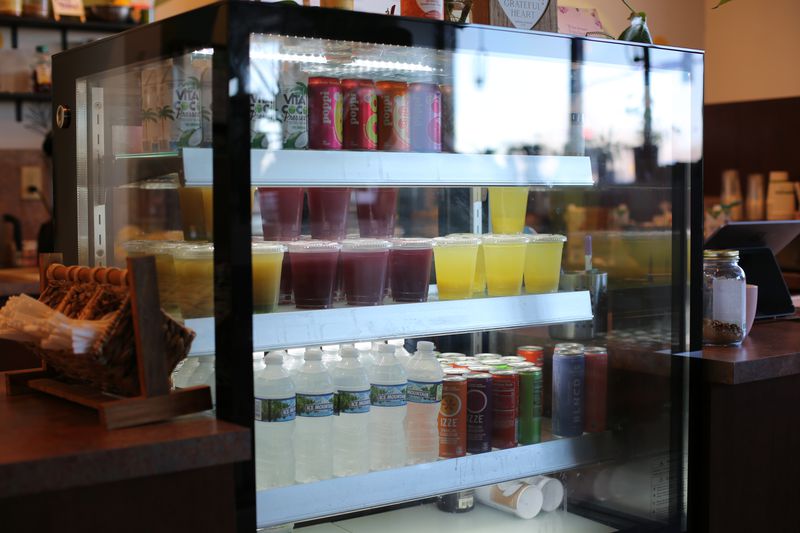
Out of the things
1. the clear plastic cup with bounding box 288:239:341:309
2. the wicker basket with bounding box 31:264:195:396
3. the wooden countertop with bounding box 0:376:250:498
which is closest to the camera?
the wooden countertop with bounding box 0:376:250:498

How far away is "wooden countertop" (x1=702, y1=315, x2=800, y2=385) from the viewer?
2418mm

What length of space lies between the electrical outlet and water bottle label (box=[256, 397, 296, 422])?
4.73 m

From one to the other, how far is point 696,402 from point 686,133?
0.71 m

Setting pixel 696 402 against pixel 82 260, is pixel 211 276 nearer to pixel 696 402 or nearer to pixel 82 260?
pixel 82 260

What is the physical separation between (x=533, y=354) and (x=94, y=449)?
138cm

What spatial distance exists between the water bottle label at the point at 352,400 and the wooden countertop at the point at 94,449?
45 centimetres

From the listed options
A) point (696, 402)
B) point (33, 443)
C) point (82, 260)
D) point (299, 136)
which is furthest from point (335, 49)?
point (696, 402)

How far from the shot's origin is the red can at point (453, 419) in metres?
2.33

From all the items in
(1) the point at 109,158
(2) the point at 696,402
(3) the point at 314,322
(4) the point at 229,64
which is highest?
(4) the point at 229,64

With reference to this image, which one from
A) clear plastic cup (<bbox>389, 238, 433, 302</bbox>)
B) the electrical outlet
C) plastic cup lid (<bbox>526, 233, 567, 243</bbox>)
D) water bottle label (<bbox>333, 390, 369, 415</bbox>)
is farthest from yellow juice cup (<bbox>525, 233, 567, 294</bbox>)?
the electrical outlet

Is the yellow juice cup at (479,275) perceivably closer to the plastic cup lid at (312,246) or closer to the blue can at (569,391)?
the blue can at (569,391)

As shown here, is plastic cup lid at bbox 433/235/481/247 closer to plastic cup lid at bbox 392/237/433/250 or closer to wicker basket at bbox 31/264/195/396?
plastic cup lid at bbox 392/237/433/250

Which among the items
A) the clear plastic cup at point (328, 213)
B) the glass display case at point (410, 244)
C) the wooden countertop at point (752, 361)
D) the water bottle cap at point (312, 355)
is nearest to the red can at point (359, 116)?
the glass display case at point (410, 244)

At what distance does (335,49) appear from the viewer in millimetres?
2047
